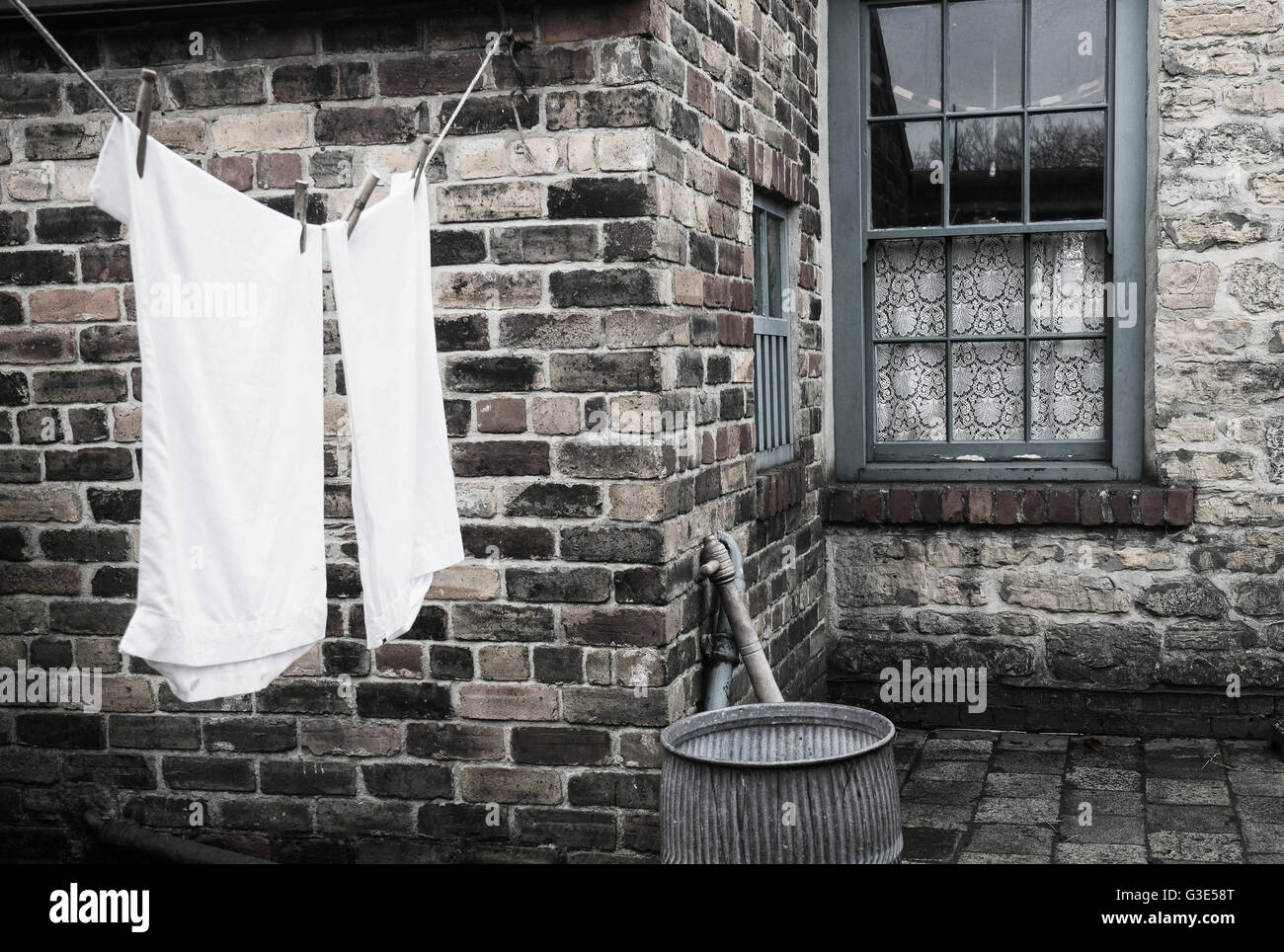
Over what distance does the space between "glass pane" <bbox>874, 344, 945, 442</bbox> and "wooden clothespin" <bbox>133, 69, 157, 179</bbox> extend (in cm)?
409

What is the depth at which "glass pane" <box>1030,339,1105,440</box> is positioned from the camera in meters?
5.70

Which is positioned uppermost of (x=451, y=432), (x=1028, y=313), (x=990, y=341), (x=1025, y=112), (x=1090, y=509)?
(x=1025, y=112)

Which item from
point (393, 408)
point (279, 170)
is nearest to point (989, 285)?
point (279, 170)

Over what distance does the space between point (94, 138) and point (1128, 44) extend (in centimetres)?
391

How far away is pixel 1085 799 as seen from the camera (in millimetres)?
4746

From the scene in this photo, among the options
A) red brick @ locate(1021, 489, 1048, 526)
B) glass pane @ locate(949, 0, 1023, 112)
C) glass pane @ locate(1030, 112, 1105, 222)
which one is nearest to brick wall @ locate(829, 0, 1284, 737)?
red brick @ locate(1021, 489, 1048, 526)

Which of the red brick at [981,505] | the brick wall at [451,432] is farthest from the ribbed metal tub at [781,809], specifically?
the red brick at [981,505]

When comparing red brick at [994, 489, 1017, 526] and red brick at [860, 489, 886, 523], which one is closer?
red brick at [994, 489, 1017, 526]

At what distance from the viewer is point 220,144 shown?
152 inches

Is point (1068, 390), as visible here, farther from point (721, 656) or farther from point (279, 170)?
point (279, 170)

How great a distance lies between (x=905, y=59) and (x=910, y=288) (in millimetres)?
959

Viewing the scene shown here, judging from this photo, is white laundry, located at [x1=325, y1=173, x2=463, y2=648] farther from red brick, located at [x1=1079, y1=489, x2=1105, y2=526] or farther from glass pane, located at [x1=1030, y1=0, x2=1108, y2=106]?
glass pane, located at [x1=1030, y1=0, x2=1108, y2=106]

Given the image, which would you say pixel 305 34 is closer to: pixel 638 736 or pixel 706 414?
pixel 706 414

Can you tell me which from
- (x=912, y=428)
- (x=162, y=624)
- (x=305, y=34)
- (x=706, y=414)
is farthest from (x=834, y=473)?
(x=162, y=624)
